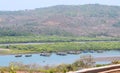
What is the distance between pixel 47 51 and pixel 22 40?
1151 inches

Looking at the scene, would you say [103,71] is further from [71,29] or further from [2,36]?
[71,29]

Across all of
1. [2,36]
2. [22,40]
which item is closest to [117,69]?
[22,40]

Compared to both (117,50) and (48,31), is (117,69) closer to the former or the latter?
(117,50)

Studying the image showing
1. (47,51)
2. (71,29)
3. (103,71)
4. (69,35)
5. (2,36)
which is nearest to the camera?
(103,71)

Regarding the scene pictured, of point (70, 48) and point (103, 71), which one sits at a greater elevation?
point (103, 71)

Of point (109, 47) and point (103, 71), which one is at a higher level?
point (103, 71)

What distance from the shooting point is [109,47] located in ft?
401

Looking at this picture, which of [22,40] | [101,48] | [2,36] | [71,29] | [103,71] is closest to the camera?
[103,71]

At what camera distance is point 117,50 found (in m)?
119

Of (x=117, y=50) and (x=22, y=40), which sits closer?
(x=117, y=50)

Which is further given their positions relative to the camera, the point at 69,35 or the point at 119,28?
the point at 119,28

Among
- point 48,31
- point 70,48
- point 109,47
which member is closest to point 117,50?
point 109,47

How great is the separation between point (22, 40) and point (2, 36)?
1380 centimetres

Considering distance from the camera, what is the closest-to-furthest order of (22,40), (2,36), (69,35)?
(22,40) → (2,36) → (69,35)
